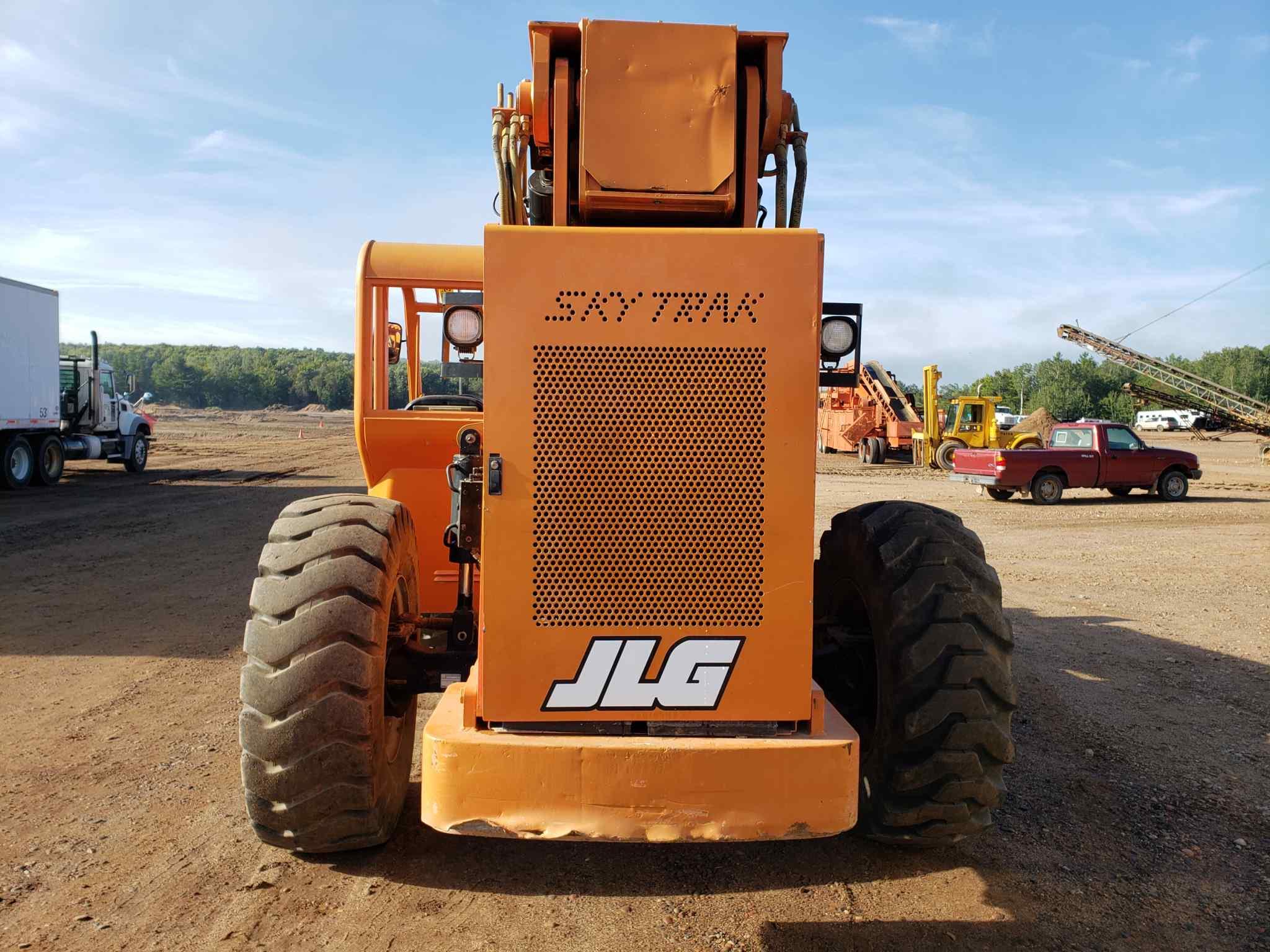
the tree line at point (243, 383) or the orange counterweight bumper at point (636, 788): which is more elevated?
the tree line at point (243, 383)

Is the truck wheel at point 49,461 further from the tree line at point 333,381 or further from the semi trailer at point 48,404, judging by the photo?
the tree line at point 333,381

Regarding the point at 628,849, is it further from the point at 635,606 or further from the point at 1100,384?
the point at 1100,384

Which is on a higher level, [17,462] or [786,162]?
[786,162]

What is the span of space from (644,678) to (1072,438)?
71.1 ft

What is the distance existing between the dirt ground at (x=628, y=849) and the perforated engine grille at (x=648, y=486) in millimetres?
1176

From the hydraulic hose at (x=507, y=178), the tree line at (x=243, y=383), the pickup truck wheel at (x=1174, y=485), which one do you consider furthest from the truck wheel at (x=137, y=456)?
the tree line at (x=243, y=383)

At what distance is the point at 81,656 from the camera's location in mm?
6848

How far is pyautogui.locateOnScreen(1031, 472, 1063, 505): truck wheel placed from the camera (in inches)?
821

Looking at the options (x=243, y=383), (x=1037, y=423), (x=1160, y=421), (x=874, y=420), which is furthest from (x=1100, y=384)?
(x=243, y=383)

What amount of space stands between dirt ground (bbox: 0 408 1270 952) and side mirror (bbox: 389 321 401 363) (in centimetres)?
234

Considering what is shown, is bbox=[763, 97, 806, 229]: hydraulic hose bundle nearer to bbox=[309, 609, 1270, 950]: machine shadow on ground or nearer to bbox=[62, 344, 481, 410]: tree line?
bbox=[309, 609, 1270, 950]: machine shadow on ground

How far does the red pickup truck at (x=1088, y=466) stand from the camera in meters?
20.8

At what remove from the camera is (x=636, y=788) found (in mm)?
3002

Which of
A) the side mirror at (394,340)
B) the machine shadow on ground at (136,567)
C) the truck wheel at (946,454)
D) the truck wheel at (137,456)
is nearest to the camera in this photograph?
the side mirror at (394,340)
